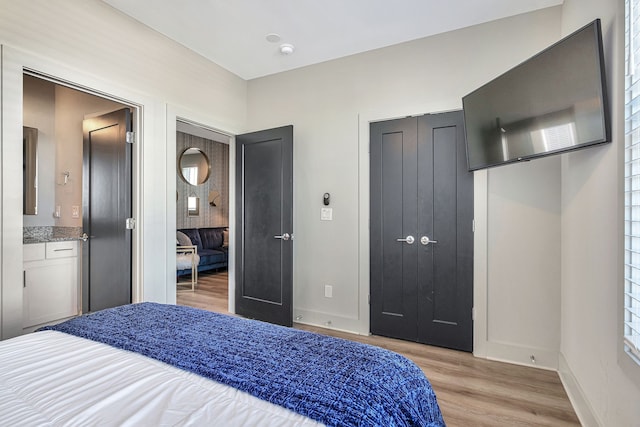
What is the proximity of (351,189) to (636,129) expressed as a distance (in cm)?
220

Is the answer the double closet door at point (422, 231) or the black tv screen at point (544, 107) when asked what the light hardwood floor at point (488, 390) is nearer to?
the double closet door at point (422, 231)

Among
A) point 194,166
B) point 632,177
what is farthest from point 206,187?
point 632,177

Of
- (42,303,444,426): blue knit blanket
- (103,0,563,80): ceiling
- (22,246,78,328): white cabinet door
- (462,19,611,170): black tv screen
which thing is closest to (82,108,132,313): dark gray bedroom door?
(22,246,78,328): white cabinet door

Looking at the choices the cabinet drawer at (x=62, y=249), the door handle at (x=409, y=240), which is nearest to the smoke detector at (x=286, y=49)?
the door handle at (x=409, y=240)

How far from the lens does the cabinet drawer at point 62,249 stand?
310 cm

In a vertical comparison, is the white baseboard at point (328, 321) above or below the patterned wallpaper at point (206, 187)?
below

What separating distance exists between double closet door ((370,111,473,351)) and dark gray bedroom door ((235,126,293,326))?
87 cm

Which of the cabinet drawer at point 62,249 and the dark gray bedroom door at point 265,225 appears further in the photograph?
the dark gray bedroom door at point 265,225

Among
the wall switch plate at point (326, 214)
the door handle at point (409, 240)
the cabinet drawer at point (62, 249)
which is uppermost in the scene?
the wall switch plate at point (326, 214)

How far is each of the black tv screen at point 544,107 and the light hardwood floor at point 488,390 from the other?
156cm

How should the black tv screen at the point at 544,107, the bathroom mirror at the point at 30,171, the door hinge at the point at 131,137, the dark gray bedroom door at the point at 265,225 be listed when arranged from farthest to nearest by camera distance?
the bathroom mirror at the point at 30,171, the dark gray bedroom door at the point at 265,225, the door hinge at the point at 131,137, the black tv screen at the point at 544,107

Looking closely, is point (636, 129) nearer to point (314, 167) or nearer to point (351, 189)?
point (351, 189)

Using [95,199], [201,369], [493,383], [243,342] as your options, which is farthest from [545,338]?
[95,199]

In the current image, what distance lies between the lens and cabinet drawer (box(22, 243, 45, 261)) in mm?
2914
